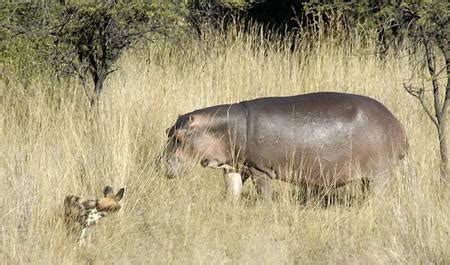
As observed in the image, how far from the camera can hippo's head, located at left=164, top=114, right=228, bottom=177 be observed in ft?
16.8

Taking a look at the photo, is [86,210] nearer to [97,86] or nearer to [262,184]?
[262,184]

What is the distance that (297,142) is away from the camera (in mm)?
5016

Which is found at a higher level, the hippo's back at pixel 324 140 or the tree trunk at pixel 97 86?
the tree trunk at pixel 97 86

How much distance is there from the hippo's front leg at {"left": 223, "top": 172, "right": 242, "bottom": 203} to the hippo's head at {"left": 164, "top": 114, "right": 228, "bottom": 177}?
0.10 m

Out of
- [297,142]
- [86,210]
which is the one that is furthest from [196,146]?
[86,210]

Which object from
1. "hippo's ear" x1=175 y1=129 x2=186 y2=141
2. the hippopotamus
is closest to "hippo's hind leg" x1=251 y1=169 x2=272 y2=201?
the hippopotamus

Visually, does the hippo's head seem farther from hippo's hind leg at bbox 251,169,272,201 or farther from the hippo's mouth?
hippo's hind leg at bbox 251,169,272,201

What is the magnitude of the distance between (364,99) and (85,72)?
2828 mm

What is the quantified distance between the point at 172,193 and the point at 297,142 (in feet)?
2.80

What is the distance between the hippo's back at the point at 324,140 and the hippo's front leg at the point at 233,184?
144mm

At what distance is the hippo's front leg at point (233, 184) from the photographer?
505cm

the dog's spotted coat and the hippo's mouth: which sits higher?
the hippo's mouth

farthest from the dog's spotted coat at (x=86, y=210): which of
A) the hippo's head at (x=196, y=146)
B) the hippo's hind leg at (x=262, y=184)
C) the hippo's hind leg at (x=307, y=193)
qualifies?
the hippo's hind leg at (x=307, y=193)

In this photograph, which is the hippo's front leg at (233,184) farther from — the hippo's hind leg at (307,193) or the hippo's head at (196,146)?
the hippo's hind leg at (307,193)
